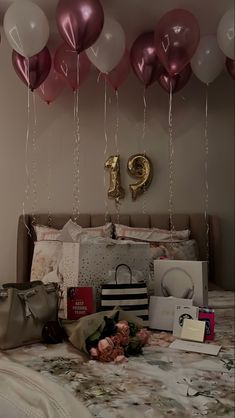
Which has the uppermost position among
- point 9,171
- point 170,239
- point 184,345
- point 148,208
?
point 9,171

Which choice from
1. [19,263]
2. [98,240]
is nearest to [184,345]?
[98,240]

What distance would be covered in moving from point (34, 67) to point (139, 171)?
1141mm

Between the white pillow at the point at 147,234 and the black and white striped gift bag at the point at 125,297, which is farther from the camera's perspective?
A: the white pillow at the point at 147,234

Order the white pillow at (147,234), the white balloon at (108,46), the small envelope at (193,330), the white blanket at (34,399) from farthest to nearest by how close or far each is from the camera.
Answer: the white pillow at (147,234) < the white balloon at (108,46) < the small envelope at (193,330) < the white blanket at (34,399)

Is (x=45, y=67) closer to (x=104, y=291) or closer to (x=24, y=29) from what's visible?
(x=24, y=29)

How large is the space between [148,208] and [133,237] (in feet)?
1.58

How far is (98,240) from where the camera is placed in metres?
Result: 1.87

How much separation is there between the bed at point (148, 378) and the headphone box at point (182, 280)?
0.19 m

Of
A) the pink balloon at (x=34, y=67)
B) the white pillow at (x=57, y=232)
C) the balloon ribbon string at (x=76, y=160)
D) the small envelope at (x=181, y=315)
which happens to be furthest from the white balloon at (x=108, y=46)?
the small envelope at (x=181, y=315)

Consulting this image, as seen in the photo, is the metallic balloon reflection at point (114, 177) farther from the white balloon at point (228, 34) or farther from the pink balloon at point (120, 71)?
the white balloon at point (228, 34)

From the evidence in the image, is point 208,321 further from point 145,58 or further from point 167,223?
point 145,58

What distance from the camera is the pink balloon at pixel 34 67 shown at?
7.80 ft

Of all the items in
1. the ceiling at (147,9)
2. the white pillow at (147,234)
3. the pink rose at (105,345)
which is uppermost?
the ceiling at (147,9)

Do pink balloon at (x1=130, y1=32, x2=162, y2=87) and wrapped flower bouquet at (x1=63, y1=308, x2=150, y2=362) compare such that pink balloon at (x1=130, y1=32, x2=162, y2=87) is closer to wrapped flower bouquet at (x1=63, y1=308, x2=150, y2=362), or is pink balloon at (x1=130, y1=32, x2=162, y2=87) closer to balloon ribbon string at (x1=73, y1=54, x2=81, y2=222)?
balloon ribbon string at (x1=73, y1=54, x2=81, y2=222)
